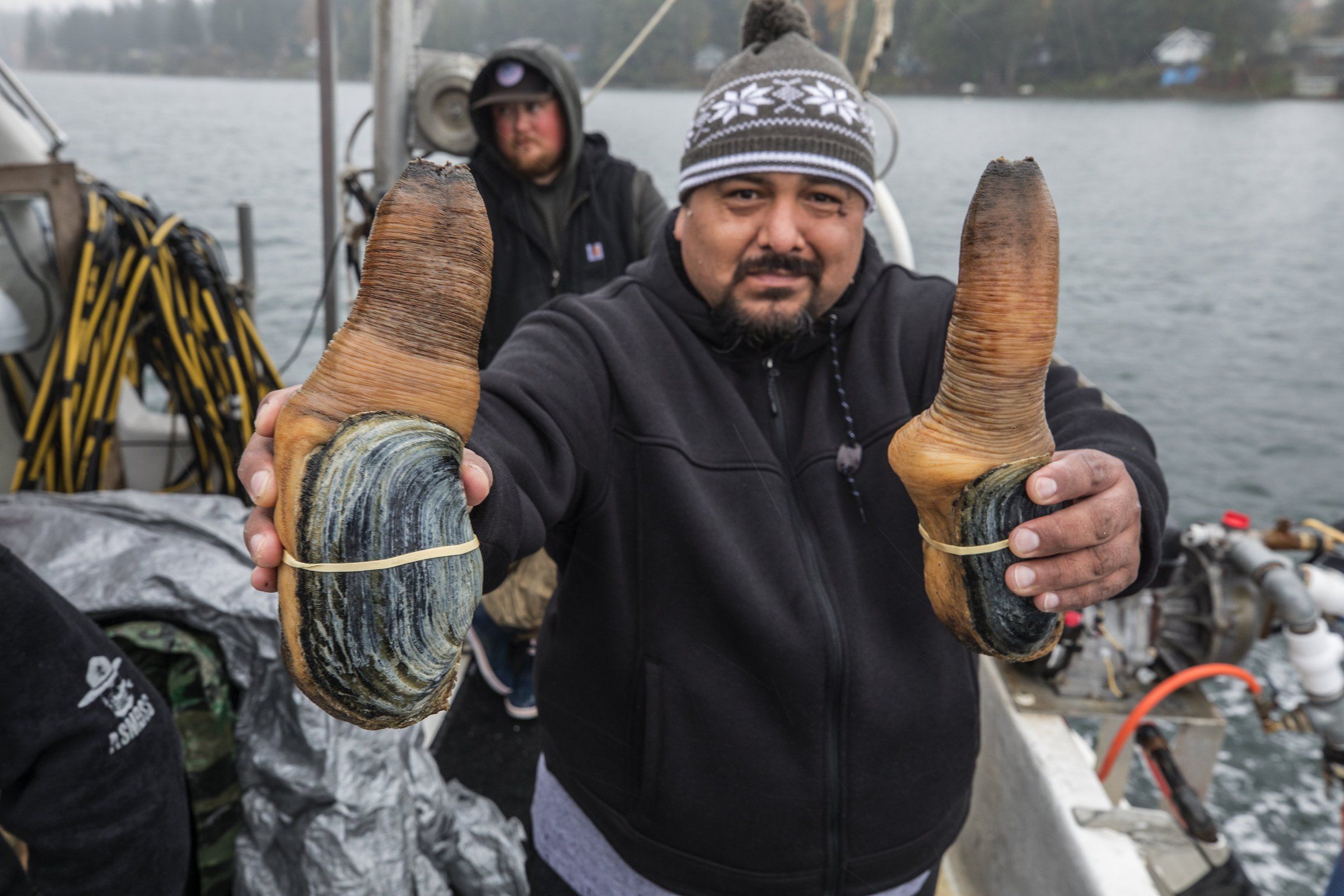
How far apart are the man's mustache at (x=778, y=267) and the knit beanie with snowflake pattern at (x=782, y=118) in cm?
14

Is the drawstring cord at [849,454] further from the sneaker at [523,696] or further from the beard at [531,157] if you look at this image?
the beard at [531,157]

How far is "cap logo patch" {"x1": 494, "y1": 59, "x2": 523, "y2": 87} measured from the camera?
10.2 feet

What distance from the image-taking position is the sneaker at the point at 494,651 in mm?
3082

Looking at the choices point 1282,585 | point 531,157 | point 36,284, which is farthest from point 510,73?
point 1282,585

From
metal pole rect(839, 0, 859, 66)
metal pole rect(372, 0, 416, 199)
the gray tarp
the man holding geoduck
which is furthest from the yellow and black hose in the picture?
metal pole rect(839, 0, 859, 66)

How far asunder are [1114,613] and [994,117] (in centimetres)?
220

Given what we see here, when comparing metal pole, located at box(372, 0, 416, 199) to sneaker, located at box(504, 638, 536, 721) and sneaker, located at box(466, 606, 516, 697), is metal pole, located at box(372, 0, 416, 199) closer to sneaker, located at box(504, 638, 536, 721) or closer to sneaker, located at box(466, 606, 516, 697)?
sneaker, located at box(466, 606, 516, 697)

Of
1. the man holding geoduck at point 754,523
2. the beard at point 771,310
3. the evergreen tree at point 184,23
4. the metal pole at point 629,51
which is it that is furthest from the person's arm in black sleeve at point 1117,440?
the evergreen tree at point 184,23

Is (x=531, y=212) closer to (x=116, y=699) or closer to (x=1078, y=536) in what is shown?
(x=116, y=699)

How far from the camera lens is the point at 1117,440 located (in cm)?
130

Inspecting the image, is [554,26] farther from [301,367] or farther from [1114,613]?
[301,367]

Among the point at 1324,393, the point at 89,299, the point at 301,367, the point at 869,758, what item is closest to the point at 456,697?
the point at 89,299

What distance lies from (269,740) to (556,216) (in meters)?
1.92

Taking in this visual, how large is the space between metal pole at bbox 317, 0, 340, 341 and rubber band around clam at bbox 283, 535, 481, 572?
2.77 metres
